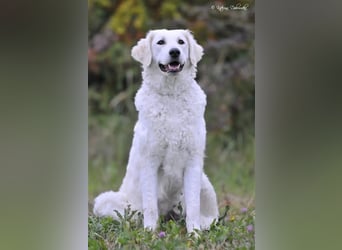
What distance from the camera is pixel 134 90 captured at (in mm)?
3398

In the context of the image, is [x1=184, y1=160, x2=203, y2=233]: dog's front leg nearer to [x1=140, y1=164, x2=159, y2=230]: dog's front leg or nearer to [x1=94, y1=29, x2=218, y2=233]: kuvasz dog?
[x1=94, y1=29, x2=218, y2=233]: kuvasz dog

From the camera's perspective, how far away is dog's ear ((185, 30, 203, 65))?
3178 mm

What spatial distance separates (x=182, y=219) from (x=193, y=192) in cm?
15

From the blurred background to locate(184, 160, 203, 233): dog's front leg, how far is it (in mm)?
217

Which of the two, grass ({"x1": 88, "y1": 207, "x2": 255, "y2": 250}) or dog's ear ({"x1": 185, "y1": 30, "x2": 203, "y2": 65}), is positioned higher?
dog's ear ({"x1": 185, "y1": 30, "x2": 203, "y2": 65})

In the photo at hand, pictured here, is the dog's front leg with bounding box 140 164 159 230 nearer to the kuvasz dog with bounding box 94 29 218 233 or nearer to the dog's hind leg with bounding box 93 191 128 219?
the kuvasz dog with bounding box 94 29 218 233

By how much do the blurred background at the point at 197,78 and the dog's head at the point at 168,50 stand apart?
11 cm

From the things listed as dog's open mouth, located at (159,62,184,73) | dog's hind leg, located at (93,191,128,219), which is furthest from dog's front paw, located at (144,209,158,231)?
dog's open mouth, located at (159,62,184,73)

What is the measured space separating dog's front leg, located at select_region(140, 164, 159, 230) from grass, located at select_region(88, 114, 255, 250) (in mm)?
38

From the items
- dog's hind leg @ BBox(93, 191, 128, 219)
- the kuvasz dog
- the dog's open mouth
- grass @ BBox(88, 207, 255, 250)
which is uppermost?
the dog's open mouth

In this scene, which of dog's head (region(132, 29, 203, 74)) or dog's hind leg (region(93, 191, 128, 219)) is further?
dog's hind leg (region(93, 191, 128, 219))
